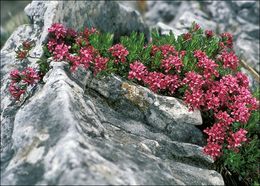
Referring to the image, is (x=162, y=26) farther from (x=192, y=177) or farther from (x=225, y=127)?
(x=192, y=177)

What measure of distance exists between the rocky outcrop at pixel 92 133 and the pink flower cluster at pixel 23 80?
0.61 feet

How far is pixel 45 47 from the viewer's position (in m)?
7.20

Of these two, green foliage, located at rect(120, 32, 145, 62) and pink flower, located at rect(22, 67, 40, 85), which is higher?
green foliage, located at rect(120, 32, 145, 62)

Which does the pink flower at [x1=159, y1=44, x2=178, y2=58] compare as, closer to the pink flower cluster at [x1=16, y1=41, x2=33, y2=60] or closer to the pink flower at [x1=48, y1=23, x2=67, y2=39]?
the pink flower at [x1=48, y1=23, x2=67, y2=39]

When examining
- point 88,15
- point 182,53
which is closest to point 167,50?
point 182,53

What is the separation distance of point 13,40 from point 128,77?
304cm

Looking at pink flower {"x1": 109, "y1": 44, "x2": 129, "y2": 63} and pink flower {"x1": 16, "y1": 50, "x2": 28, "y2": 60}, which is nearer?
pink flower {"x1": 109, "y1": 44, "x2": 129, "y2": 63}

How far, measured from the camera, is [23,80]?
6.68 m

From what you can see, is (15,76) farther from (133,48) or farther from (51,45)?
(133,48)

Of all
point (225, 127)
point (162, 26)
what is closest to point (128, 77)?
point (225, 127)

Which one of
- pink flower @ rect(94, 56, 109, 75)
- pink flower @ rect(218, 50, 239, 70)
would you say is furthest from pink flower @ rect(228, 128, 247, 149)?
pink flower @ rect(94, 56, 109, 75)

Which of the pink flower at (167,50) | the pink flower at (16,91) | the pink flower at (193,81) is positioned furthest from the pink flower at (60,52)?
the pink flower at (193,81)

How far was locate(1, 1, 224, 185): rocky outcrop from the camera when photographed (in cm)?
453

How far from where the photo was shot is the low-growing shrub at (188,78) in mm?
6746
